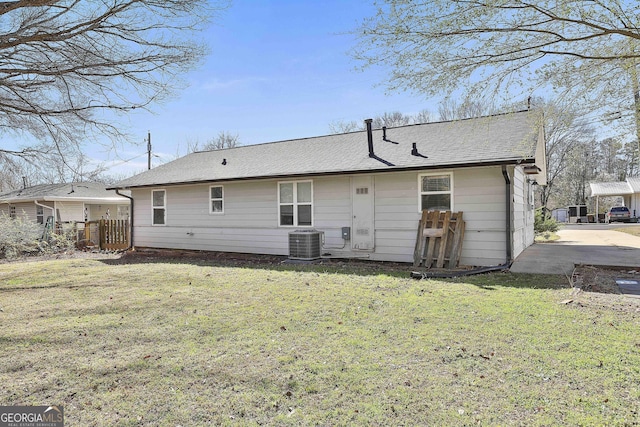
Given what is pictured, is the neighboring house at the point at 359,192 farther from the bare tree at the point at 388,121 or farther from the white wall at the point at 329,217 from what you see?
the bare tree at the point at 388,121

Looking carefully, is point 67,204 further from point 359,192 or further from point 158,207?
point 359,192

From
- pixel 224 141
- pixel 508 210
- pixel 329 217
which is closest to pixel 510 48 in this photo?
pixel 508 210

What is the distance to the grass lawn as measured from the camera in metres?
2.60

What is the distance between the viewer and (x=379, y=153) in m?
10.4

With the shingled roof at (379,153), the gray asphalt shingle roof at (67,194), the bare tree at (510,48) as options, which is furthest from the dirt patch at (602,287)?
the gray asphalt shingle roof at (67,194)

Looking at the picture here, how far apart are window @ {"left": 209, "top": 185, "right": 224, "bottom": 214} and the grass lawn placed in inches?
240

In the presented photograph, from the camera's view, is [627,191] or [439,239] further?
[627,191]

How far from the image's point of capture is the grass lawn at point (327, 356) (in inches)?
102

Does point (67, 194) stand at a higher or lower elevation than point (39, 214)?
higher

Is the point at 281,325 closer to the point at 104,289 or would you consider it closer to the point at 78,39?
the point at 104,289

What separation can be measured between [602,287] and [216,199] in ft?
33.4

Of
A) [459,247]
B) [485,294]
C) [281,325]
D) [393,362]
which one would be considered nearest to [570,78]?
[485,294]

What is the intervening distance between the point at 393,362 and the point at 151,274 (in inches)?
258

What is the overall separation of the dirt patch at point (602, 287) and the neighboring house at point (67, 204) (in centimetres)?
2057
